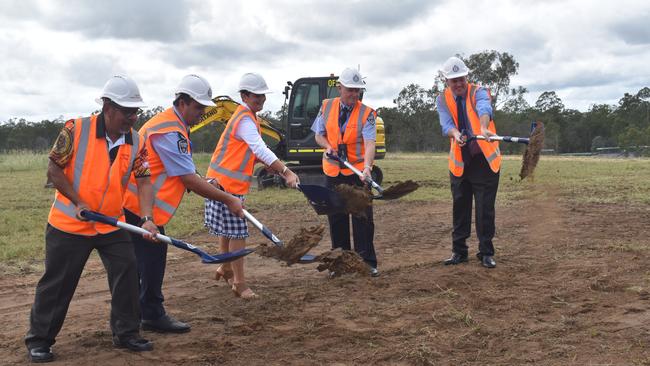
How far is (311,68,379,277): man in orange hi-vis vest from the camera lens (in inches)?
263

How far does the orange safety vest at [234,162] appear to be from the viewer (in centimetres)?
580

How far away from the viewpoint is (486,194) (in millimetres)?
6941

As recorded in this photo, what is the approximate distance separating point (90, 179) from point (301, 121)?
12.6m

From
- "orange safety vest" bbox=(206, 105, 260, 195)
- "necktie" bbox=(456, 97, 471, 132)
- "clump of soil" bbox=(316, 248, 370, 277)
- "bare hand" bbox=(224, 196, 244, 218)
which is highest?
"necktie" bbox=(456, 97, 471, 132)

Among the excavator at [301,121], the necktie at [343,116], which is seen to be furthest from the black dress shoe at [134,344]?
the excavator at [301,121]

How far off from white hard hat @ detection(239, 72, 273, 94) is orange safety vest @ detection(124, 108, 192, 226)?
92 centimetres

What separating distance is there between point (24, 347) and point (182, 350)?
3.68 feet

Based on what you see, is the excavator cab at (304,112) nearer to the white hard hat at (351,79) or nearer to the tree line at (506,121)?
the white hard hat at (351,79)

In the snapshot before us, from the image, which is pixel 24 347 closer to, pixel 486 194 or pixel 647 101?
pixel 486 194

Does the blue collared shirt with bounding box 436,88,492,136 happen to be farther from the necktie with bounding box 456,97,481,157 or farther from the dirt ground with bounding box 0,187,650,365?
the dirt ground with bounding box 0,187,650,365

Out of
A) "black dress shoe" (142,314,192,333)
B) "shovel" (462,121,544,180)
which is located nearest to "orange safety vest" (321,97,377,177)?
"shovel" (462,121,544,180)

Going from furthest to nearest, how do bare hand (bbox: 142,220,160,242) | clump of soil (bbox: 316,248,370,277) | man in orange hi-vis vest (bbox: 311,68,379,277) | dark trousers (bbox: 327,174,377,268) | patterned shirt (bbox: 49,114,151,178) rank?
dark trousers (bbox: 327,174,377,268) → man in orange hi-vis vest (bbox: 311,68,379,277) → clump of soil (bbox: 316,248,370,277) → bare hand (bbox: 142,220,160,242) → patterned shirt (bbox: 49,114,151,178)

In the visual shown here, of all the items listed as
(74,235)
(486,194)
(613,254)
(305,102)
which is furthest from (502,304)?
(305,102)

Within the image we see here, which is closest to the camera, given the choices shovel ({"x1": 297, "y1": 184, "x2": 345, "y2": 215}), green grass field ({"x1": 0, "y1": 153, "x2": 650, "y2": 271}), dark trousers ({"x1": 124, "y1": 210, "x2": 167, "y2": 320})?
dark trousers ({"x1": 124, "y1": 210, "x2": 167, "y2": 320})
